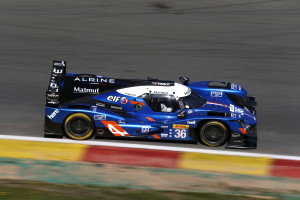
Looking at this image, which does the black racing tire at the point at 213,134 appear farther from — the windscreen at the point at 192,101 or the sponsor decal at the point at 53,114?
the sponsor decal at the point at 53,114

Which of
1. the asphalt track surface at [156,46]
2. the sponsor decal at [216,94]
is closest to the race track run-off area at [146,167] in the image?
the asphalt track surface at [156,46]

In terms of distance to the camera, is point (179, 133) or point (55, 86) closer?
point (179, 133)

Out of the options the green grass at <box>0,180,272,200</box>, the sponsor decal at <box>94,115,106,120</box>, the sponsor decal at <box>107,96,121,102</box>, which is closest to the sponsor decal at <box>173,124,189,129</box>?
the sponsor decal at <box>107,96,121,102</box>

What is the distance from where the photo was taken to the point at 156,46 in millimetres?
13500

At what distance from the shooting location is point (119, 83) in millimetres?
9414

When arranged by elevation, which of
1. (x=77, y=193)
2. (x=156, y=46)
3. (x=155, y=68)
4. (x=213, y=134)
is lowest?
(x=77, y=193)

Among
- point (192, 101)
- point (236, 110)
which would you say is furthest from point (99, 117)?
point (236, 110)

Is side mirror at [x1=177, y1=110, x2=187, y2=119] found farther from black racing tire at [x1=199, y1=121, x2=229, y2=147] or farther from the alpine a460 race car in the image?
black racing tire at [x1=199, y1=121, x2=229, y2=147]

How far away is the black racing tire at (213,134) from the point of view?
9.17 metres

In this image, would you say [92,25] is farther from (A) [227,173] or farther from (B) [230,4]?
(A) [227,173]

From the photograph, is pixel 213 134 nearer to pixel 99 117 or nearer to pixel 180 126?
pixel 180 126

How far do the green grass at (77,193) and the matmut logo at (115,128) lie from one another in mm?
2666

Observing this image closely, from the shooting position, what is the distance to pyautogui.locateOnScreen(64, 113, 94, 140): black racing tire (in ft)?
30.2

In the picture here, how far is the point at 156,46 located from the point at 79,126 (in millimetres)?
4904
